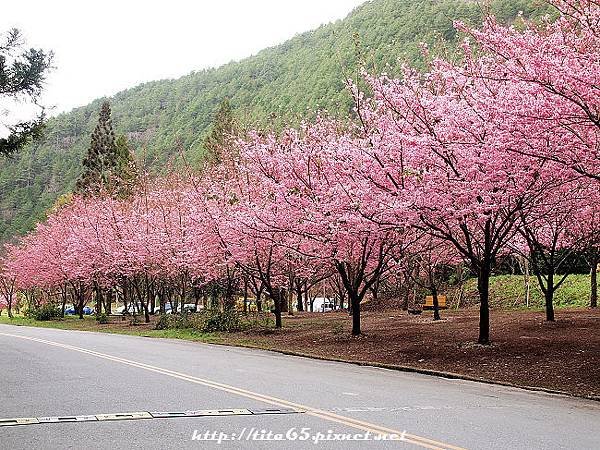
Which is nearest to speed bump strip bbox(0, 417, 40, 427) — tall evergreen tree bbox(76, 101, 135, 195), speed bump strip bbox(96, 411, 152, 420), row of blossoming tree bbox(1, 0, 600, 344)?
speed bump strip bbox(96, 411, 152, 420)

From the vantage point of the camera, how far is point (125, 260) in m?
35.8

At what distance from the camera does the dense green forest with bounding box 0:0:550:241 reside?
244ft

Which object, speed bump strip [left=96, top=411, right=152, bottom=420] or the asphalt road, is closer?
the asphalt road

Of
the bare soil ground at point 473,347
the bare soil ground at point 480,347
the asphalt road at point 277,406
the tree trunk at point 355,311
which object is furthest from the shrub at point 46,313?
the asphalt road at point 277,406

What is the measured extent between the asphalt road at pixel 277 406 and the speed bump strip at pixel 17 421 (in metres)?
0.15

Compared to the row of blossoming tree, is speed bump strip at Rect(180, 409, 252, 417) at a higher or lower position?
lower

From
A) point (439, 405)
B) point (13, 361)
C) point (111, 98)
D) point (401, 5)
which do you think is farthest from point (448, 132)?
point (111, 98)

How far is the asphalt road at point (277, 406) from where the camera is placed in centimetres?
629

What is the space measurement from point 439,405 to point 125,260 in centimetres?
2938

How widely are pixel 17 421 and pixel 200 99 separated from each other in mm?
105673

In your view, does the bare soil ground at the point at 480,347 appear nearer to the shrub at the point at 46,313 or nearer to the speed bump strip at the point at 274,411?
the speed bump strip at the point at 274,411

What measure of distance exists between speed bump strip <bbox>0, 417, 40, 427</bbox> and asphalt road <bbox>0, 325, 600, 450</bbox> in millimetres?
151

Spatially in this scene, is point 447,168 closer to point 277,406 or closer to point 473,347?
point 473,347

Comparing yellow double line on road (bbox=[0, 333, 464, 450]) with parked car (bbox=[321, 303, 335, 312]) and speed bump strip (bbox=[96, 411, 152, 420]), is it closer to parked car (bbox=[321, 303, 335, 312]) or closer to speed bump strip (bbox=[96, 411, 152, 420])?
speed bump strip (bbox=[96, 411, 152, 420])
